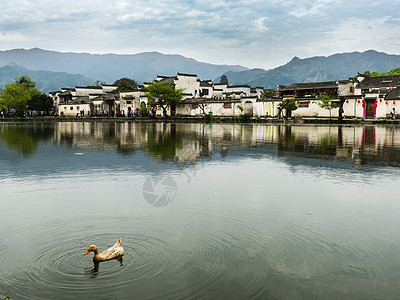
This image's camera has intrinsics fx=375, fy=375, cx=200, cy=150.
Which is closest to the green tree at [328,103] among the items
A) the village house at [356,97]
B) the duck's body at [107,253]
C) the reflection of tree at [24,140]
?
the village house at [356,97]

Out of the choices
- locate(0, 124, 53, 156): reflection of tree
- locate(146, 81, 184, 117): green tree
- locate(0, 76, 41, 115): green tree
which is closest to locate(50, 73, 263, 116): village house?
locate(146, 81, 184, 117): green tree

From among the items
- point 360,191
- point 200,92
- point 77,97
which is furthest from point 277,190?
point 77,97

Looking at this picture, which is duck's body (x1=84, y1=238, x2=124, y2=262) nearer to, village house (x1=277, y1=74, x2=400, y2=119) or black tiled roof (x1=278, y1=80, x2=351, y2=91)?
village house (x1=277, y1=74, x2=400, y2=119)

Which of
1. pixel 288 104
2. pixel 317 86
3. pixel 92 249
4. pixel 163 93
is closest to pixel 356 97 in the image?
pixel 317 86

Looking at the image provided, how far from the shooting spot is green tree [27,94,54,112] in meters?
86.0

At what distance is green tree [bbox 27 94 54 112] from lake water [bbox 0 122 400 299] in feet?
261

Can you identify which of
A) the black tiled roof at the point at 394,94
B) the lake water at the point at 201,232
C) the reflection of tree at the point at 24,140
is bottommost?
the lake water at the point at 201,232

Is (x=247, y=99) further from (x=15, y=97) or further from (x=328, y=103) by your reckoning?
(x=15, y=97)

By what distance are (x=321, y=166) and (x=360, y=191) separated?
13.9 feet

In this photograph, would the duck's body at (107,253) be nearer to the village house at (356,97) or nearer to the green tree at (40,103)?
the village house at (356,97)

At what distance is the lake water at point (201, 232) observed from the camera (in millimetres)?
5047

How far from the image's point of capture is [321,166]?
14.6 metres

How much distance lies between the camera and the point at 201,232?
701 cm

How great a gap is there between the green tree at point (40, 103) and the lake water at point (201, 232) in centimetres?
7951
